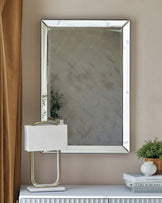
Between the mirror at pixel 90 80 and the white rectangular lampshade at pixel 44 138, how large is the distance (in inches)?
11.4

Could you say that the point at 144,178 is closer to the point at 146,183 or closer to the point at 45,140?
the point at 146,183

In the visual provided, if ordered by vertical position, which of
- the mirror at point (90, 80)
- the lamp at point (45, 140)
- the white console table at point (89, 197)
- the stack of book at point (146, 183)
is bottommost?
the white console table at point (89, 197)

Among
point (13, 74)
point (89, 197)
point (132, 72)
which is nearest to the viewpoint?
point (89, 197)

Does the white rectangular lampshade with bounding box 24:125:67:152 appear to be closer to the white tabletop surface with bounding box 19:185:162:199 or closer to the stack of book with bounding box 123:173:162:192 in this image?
the white tabletop surface with bounding box 19:185:162:199

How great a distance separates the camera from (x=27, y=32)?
309 cm

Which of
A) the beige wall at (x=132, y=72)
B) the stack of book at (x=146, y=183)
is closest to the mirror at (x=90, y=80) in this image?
the beige wall at (x=132, y=72)

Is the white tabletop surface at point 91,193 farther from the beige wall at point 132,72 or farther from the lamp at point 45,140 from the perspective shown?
the beige wall at point 132,72

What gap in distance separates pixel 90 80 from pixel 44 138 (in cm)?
62

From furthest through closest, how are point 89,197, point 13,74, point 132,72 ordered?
point 132,72 → point 13,74 → point 89,197

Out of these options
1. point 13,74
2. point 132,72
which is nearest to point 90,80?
point 132,72

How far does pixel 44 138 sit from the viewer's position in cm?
277

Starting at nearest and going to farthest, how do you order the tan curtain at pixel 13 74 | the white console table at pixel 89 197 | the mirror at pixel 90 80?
the white console table at pixel 89 197, the tan curtain at pixel 13 74, the mirror at pixel 90 80

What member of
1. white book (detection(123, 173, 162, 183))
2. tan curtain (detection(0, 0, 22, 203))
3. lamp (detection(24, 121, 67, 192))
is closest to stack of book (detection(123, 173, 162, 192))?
white book (detection(123, 173, 162, 183))

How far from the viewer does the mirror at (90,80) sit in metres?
3.08
